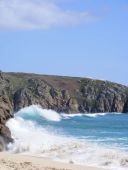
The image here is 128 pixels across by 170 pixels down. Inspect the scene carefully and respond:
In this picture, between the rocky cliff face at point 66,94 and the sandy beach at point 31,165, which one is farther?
the rocky cliff face at point 66,94

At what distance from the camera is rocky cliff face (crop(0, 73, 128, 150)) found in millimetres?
164000

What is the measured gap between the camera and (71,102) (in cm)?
17250

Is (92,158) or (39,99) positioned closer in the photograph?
(92,158)

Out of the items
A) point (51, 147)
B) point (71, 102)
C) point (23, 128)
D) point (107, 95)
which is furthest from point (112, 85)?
point (51, 147)

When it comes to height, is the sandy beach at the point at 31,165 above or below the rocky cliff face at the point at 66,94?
below

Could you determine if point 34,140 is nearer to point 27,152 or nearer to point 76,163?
point 27,152

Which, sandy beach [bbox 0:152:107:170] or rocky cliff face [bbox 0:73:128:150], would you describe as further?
rocky cliff face [bbox 0:73:128:150]

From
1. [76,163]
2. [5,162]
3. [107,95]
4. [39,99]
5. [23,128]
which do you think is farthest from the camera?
[107,95]

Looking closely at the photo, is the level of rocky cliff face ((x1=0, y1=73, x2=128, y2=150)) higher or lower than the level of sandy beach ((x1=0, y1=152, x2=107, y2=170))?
higher

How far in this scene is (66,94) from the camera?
573ft

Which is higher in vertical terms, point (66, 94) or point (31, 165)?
point (66, 94)

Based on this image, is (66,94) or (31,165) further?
(66,94)

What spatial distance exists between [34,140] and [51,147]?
2687 millimetres

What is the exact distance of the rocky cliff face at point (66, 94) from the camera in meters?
164
